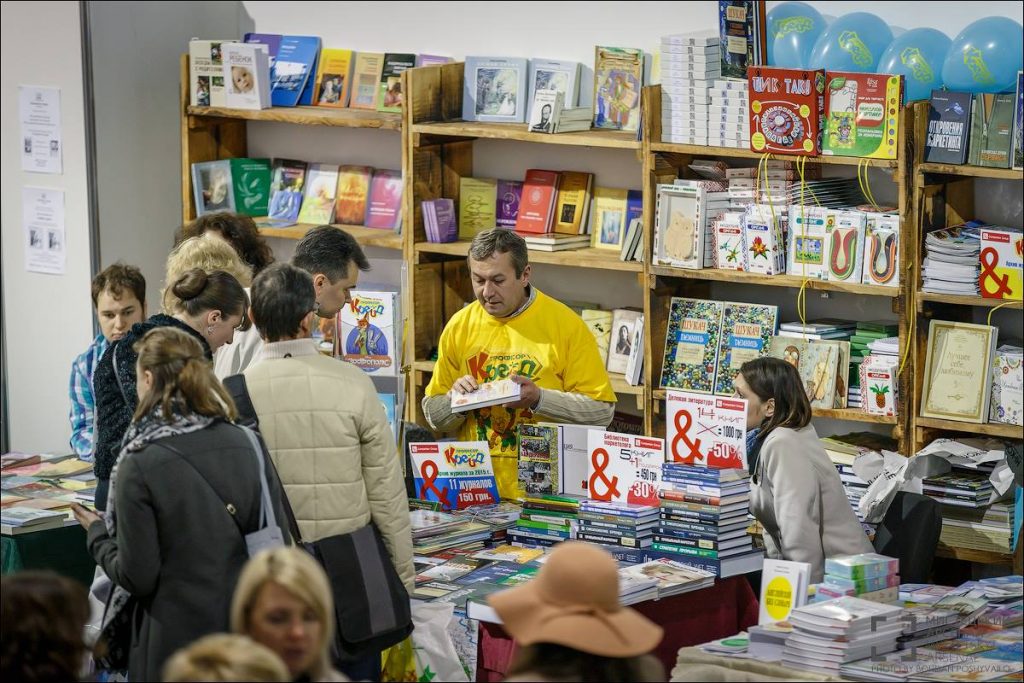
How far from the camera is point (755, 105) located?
5.77 metres

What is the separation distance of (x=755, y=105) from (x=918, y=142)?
65 cm

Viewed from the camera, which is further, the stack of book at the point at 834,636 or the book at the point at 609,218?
the book at the point at 609,218

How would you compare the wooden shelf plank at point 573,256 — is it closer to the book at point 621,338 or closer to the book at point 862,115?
the book at point 621,338

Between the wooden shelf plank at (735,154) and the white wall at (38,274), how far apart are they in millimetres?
2929

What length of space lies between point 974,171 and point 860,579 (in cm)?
213

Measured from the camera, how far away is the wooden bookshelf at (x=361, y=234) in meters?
6.86

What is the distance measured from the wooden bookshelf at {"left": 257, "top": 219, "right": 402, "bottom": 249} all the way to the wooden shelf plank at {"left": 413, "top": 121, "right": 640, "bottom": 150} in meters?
0.55

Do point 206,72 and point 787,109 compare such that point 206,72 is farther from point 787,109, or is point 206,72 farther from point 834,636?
point 834,636

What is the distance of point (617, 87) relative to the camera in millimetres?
6406

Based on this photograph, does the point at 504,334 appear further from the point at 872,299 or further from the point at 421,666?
the point at 872,299

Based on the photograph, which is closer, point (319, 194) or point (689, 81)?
point (689, 81)

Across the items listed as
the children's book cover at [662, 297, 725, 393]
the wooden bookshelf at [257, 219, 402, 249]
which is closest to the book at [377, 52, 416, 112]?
the wooden bookshelf at [257, 219, 402, 249]

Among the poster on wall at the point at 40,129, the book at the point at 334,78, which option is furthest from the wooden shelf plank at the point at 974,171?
the poster on wall at the point at 40,129

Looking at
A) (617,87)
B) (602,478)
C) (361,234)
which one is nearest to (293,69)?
(361,234)
